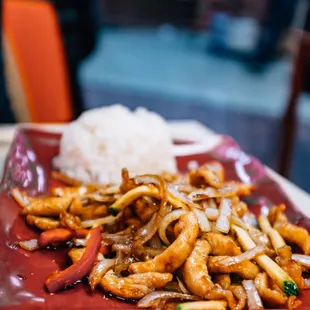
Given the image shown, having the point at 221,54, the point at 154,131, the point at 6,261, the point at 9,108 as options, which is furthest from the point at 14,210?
the point at 221,54

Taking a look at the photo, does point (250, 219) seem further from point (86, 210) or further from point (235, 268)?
point (86, 210)

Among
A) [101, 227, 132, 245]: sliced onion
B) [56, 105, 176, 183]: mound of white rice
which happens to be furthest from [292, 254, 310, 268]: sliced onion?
[56, 105, 176, 183]: mound of white rice

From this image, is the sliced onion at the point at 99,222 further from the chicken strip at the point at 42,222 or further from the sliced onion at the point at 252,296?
the sliced onion at the point at 252,296

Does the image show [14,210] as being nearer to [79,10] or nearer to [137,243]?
[137,243]

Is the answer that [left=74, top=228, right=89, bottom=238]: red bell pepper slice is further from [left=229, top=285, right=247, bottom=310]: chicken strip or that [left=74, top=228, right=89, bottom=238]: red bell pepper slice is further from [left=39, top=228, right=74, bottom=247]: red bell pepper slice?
[left=229, top=285, right=247, bottom=310]: chicken strip

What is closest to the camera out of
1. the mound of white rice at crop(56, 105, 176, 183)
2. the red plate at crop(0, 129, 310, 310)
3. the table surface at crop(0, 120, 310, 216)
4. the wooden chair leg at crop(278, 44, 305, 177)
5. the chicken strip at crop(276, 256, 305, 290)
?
the red plate at crop(0, 129, 310, 310)
